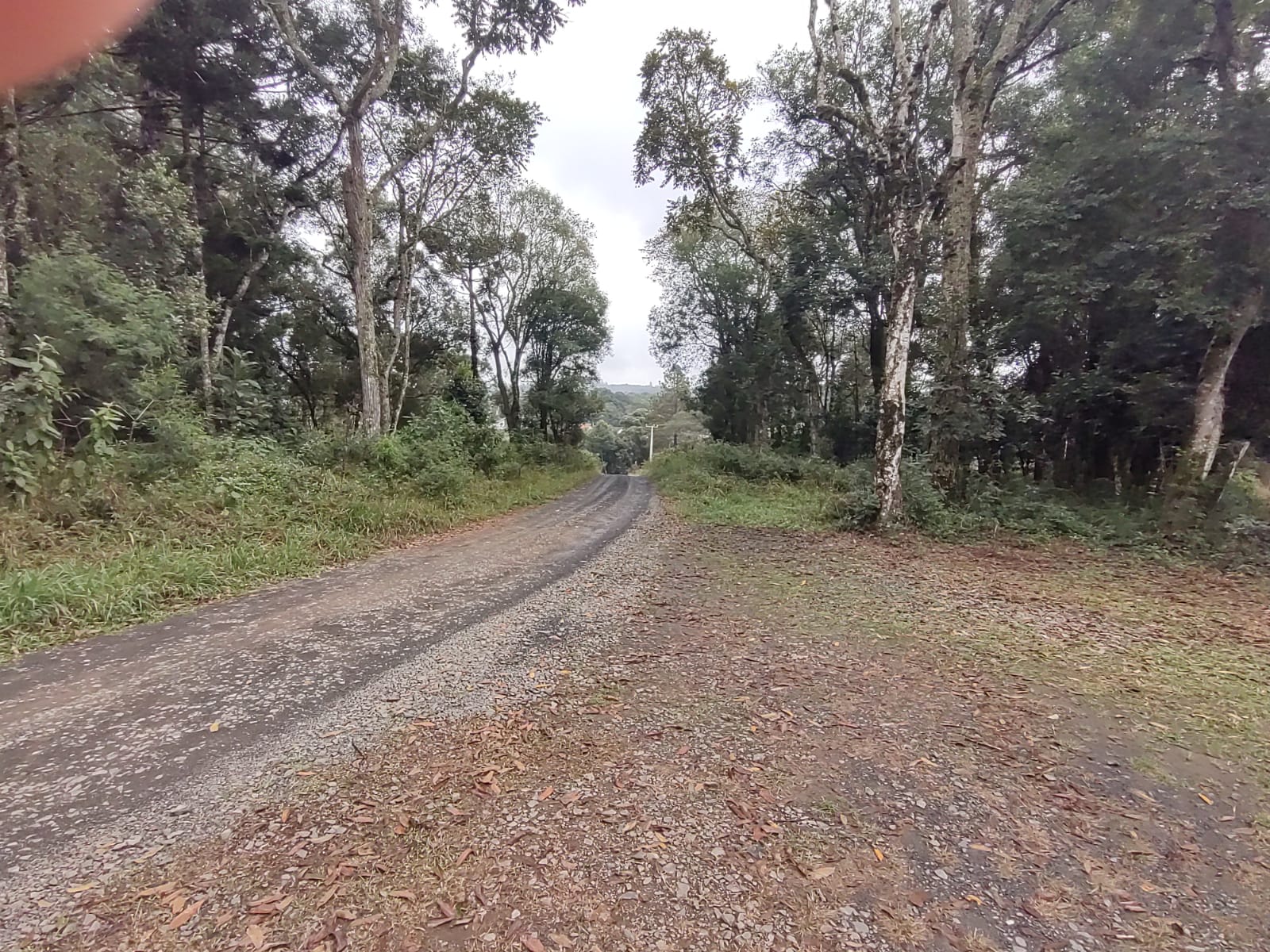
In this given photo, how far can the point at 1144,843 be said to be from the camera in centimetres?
231

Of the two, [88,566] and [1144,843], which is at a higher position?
[88,566]

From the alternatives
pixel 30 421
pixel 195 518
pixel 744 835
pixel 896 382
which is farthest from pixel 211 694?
pixel 896 382

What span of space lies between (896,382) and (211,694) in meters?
8.92

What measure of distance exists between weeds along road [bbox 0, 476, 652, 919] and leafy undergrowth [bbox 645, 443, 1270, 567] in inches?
230

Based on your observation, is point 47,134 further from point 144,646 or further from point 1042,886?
point 1042,886

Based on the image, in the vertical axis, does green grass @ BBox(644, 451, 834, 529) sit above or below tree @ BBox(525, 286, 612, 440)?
below

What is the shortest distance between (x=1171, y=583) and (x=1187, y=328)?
16.8ft

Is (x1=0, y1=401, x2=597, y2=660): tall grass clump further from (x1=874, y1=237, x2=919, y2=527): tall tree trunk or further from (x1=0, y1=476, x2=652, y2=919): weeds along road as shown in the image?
(x1=874, y1=237, x2=919, y2=527): tall tree trunk

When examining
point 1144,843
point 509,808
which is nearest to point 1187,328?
point 1144,843

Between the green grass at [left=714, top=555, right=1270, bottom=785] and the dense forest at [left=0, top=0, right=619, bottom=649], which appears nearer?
the green grass at [left=714, top=555, right=1270, bottom=785]

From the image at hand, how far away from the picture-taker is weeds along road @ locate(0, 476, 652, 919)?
2334 millimetres

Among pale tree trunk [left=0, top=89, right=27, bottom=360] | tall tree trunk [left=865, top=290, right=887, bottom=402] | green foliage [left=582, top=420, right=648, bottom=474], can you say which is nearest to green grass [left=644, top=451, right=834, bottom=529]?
tall tree trunk [left=865, top=290, right=887, bottom=402]

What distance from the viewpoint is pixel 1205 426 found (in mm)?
8211

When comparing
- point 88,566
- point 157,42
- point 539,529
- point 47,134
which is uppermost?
point 157,42
